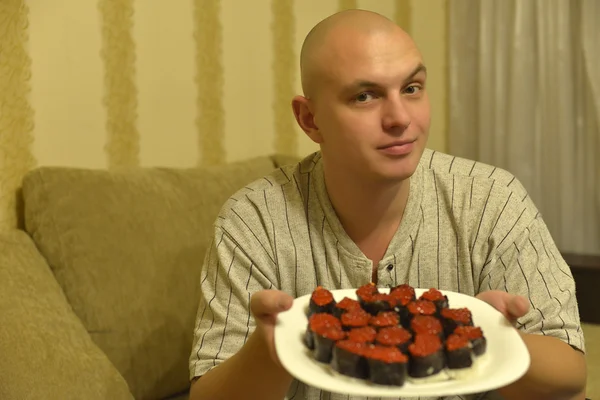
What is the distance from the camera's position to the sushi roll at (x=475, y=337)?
106 cm

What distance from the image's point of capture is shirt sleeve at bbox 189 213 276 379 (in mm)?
1468

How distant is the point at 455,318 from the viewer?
1.12 meters

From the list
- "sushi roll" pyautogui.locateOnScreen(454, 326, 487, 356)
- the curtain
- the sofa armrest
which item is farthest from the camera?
the curtain

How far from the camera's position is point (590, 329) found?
2379 millimetres

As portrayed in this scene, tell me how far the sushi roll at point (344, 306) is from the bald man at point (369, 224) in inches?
10.4

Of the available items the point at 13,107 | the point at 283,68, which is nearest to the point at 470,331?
the point at 13,107

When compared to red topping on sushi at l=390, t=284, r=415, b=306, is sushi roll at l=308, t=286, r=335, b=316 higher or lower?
higher

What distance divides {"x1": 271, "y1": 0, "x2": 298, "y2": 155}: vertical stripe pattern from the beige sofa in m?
0.54

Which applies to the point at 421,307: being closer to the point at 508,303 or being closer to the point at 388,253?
the point at 508,303

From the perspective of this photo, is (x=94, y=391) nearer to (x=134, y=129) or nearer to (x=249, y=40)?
(x=134, y=129)

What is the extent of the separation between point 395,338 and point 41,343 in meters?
0.78

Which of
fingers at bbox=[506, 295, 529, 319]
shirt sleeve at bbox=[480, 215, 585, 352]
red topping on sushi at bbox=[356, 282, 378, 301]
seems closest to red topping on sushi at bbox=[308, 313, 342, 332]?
red topping on sushi at bbox=[356, 282, 378, 301]

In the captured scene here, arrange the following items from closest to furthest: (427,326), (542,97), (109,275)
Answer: (427,326) < (109,275) < (542,97)

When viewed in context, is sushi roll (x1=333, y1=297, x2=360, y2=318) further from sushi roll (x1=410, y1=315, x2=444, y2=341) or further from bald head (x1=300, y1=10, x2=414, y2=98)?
bald head (x1=300, y1=10, x2=414, y2=98)
